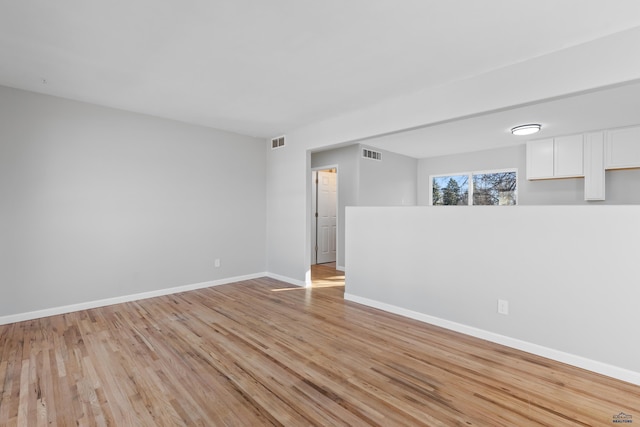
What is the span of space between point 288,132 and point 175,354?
146 inches

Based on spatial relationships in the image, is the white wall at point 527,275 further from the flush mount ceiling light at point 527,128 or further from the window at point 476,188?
the window at point 476,188

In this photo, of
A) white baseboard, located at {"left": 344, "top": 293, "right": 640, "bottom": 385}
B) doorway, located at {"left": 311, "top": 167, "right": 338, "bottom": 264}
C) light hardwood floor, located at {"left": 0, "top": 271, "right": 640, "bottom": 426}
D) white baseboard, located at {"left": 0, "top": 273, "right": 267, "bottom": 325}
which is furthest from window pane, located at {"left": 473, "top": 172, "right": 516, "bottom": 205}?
white baseboard, located at {"left": 0, "top": 273, "right": 267, "bottom": 325}

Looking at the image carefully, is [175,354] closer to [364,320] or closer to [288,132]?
[364,320]

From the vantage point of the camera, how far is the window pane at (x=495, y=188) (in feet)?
20.3

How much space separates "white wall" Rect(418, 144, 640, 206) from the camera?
15.7 feet

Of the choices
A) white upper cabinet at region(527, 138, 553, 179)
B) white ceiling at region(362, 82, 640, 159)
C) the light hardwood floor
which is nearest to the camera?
the light hardwood floor

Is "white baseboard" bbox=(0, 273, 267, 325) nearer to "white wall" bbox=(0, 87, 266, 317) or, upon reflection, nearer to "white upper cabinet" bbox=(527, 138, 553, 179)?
"white wall" bbox=(0, 87, 266, 317)

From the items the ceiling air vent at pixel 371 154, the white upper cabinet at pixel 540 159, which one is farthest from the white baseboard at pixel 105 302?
→ the white upper cabinet at pixel 540 159

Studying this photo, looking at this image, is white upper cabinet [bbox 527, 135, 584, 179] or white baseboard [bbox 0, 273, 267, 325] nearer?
white baseboard [bbox 0, 273, 267, 325]

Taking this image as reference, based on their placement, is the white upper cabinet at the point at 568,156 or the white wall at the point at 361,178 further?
the white wall at the point at 361,178

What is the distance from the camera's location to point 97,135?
12.4 ft

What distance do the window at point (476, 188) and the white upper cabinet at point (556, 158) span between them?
2.33 ft

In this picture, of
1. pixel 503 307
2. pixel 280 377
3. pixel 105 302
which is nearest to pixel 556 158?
pixel 503 307

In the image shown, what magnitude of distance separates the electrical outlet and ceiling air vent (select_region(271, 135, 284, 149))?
397 centimetres
